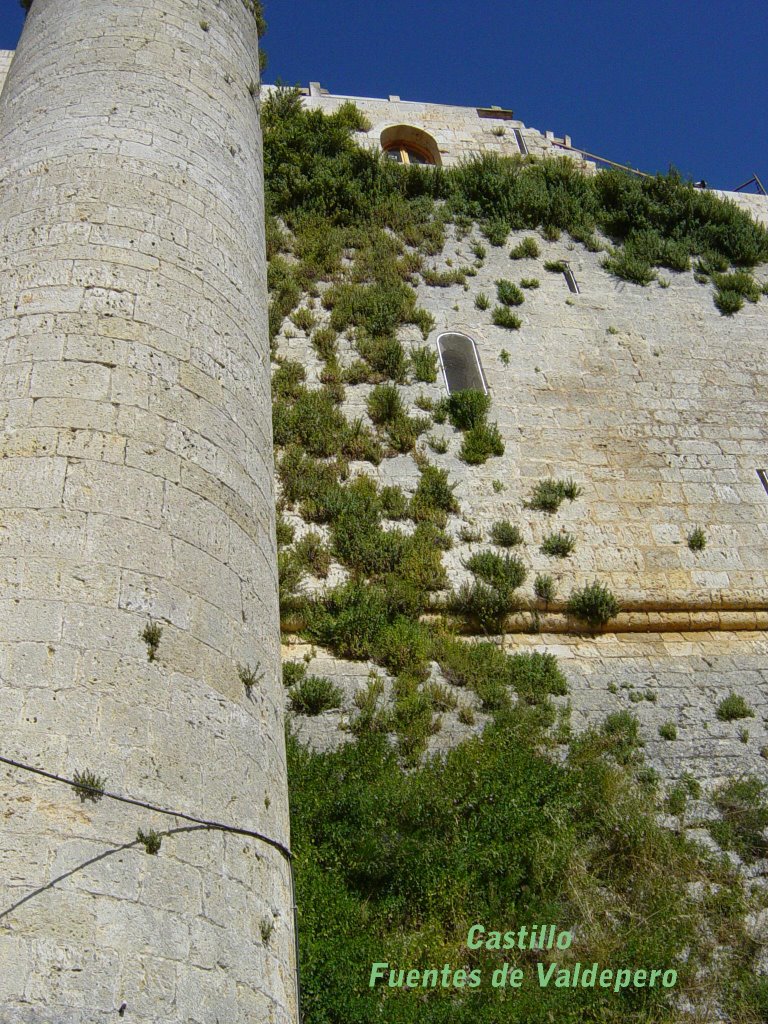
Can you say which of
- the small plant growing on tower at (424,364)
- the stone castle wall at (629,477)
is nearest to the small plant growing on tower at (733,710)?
the stone castle wall at (629,477)

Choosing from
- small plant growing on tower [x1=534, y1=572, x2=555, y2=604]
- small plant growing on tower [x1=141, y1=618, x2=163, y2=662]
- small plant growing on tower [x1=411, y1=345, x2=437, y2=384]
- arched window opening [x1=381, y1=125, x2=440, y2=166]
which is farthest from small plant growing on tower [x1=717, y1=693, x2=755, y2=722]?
arched window opening [x1=381, y1=125, x2=440, y2=166]

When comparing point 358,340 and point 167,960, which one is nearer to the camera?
point 167,960

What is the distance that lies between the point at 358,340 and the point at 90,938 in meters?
8.20

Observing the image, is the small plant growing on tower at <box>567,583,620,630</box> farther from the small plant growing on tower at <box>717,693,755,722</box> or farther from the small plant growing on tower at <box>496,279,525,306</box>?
the small plant growing on tower at <box>496,279,525,306</box>

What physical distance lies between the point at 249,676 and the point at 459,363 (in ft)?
22.9

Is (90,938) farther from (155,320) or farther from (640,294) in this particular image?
(640,294)

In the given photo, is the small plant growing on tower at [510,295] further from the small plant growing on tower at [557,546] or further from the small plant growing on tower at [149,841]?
the small plant growing on tower at [149,841]

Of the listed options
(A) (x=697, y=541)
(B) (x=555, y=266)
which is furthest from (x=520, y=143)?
(A) (x=697, y=541)

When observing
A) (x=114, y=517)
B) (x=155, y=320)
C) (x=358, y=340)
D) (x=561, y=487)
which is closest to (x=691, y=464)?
(x=561, y=487)

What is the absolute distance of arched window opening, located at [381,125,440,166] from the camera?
48.1 ft

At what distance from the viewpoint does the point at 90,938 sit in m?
3.28

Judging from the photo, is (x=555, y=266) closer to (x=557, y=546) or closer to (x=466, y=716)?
(x=557, y=546)

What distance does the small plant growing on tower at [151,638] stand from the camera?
164 inches

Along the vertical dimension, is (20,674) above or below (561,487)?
below
